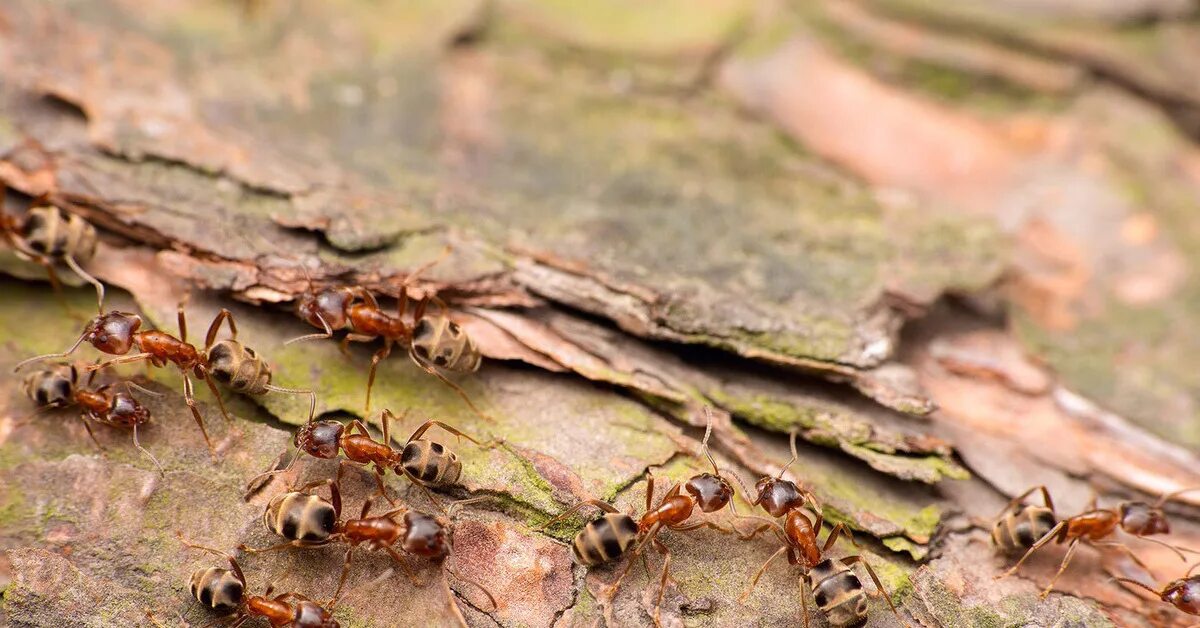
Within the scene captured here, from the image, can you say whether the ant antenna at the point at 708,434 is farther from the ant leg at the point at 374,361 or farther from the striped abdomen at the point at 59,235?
the striped abdomen at the point at 59,235

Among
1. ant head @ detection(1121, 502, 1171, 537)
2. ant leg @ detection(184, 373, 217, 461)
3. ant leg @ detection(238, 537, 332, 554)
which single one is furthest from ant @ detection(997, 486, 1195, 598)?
ant leg @ detection(184, 373, 217, 461)

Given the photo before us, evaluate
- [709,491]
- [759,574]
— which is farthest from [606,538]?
[759,574]

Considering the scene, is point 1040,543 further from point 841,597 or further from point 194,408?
point 194,408

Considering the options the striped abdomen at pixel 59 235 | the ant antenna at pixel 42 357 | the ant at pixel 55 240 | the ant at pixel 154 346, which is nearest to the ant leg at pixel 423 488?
the ant at pixel 154 346

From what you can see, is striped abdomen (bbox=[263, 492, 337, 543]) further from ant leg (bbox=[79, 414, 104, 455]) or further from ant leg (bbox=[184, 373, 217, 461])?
ant leg (bbox=[79, 414, 104, 455])

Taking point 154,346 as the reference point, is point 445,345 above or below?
above

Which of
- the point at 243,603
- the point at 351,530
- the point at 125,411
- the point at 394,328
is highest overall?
the point at 394,328

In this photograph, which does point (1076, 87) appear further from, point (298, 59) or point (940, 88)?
point (298, 59)

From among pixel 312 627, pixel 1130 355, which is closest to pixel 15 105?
pixel 312 627
